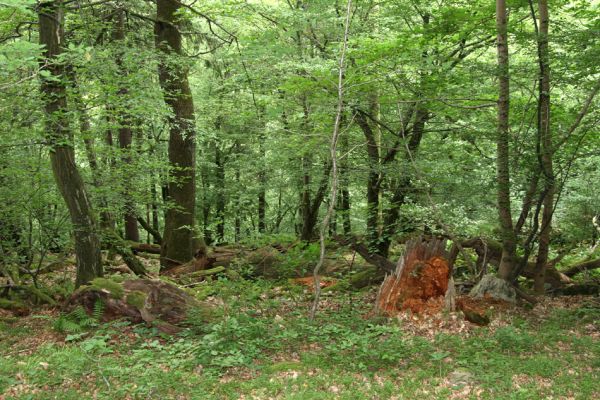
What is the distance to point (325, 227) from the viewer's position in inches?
323

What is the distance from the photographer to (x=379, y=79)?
30.1 feet

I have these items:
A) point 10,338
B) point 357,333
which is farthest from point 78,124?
point 357,333

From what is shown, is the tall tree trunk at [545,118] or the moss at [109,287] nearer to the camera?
the tall tree trunk at [545,118]

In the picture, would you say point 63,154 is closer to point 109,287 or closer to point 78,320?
point 109,287

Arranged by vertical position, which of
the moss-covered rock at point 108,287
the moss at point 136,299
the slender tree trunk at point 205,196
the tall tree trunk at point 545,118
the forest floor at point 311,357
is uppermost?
the tall tree trunk at point 545,118

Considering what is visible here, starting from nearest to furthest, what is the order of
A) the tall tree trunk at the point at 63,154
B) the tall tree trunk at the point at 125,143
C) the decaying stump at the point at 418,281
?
the tall tree trunk at the point at 63,154 < the decaying stump at the point at 418,281 < the tall tree trunk at the point at 125,143

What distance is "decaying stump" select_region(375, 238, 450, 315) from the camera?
8.59 m

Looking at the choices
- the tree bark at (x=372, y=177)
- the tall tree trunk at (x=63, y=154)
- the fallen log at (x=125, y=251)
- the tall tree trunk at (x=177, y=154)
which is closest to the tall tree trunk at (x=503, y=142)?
the tree bark at (x=372, y=177)

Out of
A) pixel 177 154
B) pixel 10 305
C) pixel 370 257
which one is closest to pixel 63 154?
pixel 10 305

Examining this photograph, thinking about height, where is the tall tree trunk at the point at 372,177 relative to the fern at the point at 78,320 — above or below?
above

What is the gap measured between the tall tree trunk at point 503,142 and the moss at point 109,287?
7.08 metres

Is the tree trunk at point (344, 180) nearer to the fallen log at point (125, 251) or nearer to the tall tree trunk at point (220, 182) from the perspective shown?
the fallen log at point (125, 251)

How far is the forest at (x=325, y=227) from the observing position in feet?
19.7

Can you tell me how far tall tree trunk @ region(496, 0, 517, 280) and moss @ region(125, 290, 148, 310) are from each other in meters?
6.68
